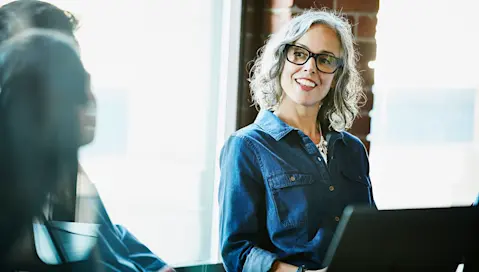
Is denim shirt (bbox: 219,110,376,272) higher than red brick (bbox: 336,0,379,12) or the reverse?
the reverse

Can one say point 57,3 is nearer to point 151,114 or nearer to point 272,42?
point 151,114

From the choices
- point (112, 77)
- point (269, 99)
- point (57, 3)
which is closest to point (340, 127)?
point (269, 99)

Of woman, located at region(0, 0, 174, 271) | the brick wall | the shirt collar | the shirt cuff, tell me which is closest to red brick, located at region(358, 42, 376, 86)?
the brick wall

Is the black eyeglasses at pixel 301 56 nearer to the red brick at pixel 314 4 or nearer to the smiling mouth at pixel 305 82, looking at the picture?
the smiling mouth at pixel 305 82

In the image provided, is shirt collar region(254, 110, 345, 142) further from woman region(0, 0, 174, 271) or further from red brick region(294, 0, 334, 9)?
woman region(0, 0, 174, 271)

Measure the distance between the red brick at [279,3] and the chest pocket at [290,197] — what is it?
0.53 m

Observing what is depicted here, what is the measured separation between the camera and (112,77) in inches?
64.1

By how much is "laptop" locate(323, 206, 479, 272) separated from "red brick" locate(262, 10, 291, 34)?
754 millimetres

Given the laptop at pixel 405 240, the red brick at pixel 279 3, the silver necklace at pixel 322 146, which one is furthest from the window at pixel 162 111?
the laptop at pixel 405 240

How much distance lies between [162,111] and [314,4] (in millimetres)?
Answer: 616

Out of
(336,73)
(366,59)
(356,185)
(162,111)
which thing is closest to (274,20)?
(336,73)

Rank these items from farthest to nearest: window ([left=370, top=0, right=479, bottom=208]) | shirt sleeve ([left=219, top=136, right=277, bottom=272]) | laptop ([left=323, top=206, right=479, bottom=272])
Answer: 1. window ([left=370, top=0, right=479, bottom=208])
2. shirt sleeve ([left=219, top=136, right=277, bottom=272])
3. laptop ([left=323, top=206, right=479, bottom=272])

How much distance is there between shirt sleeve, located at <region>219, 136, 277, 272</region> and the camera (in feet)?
5.90

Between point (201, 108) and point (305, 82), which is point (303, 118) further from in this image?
point (201, 108)
